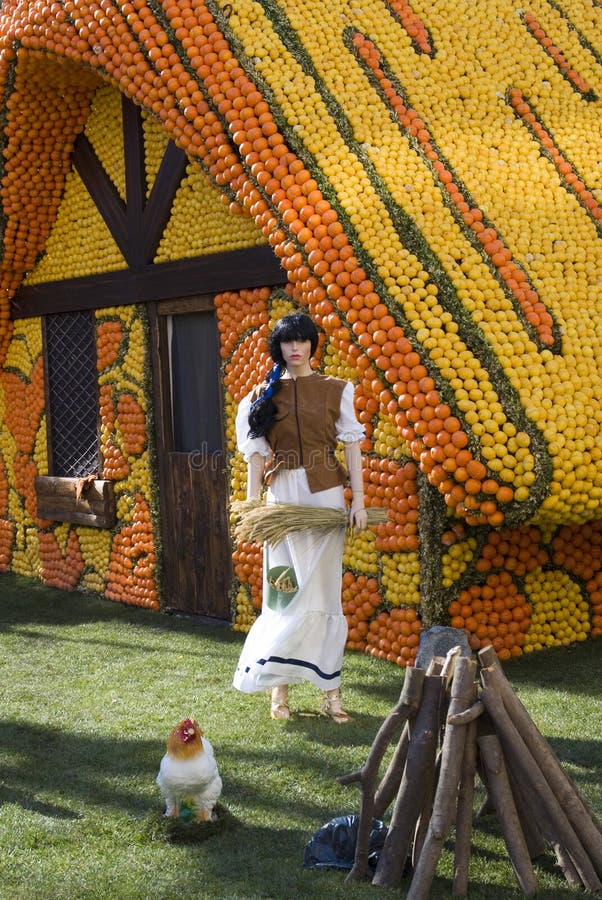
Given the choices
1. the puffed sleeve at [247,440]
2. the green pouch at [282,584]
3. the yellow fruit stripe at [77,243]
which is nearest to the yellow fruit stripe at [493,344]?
the puffed sleeve at [247,440]

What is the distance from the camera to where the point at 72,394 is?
8.78 meters

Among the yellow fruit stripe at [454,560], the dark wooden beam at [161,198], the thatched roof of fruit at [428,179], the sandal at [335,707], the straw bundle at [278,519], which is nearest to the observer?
the straw bundle at [278,519]

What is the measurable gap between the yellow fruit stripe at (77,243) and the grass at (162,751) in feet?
8.52

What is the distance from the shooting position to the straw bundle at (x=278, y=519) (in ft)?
15.9

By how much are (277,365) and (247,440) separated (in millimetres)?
354

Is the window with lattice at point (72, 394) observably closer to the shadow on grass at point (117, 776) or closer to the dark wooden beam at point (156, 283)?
the dark wooden beam at point (156, 283)

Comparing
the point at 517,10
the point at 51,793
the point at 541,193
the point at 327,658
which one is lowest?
the point at 51,793

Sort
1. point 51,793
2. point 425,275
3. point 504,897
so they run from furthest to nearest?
point 425,275, point 51,793, point 504,897

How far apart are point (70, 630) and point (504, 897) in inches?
183

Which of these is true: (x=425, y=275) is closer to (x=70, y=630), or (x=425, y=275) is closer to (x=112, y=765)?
(x=112, y=765)

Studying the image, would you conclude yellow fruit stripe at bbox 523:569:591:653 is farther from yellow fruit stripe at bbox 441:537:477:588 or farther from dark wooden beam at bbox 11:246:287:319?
dark wooden beam at bbox 11:246:287:319

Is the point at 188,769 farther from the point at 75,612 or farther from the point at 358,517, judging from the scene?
the point at 75,612

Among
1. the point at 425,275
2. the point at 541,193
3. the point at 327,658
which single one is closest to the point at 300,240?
the point at 425,275

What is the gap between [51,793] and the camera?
4.54 meters
